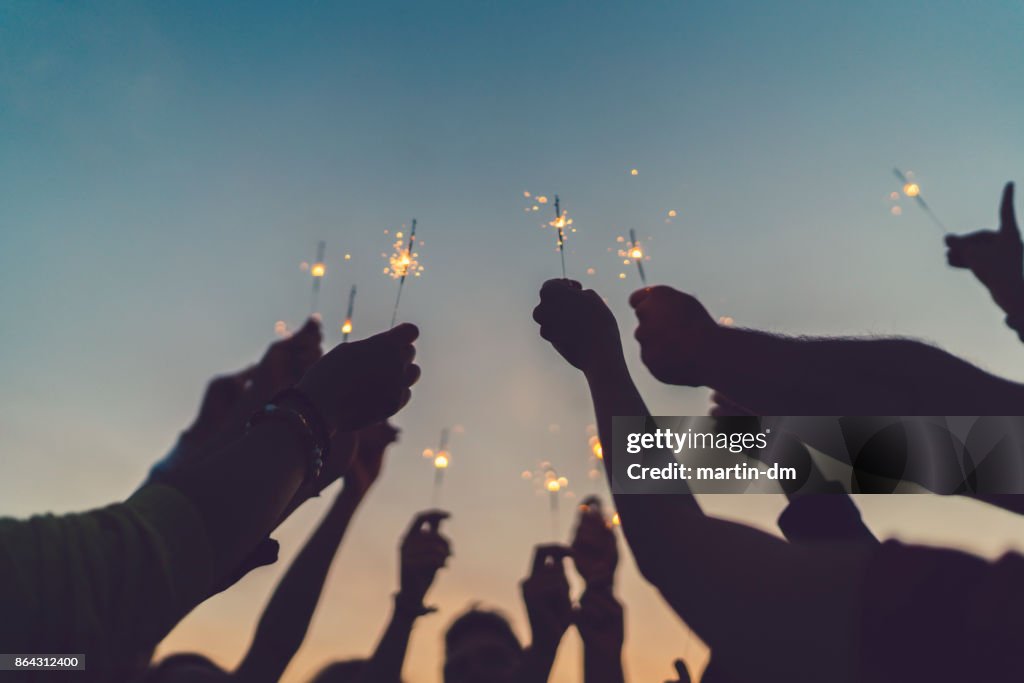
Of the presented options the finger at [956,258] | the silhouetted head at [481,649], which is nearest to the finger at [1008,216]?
the finger at [956,258]

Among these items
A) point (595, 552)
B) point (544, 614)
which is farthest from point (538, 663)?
point (595, 552)

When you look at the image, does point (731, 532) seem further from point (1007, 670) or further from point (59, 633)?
point (59, 633)

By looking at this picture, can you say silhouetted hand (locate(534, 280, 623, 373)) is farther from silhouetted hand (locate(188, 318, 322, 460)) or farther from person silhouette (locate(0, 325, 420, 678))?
silhouetted hand (locate(188, 318, 322, 460))

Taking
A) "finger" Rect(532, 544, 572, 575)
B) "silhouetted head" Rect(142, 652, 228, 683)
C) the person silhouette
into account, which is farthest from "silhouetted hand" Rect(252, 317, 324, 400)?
the person silhouette

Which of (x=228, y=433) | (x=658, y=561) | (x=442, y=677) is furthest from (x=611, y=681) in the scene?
(x=228, y=433)

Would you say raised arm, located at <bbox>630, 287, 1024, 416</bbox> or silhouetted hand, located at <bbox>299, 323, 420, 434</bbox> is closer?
raised arm, located at <bbox>630, 287, 1024, 416</bbox>

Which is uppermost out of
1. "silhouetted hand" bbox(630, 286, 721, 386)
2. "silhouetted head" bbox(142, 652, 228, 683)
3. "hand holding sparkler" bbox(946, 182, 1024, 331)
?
"hand holding sparkler" bbox(946, 182, 1024, 331)

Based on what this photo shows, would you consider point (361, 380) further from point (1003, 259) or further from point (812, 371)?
point (1003, 259)
